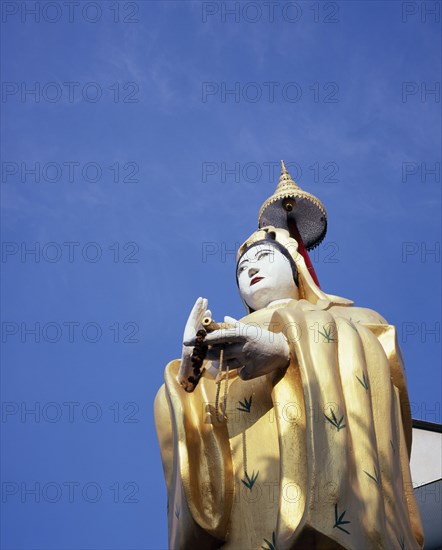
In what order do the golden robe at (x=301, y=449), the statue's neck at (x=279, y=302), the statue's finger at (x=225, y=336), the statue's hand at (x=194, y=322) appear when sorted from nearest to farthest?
the golden robe at (x=301, y=449)
the statue's finger at (x=225, y=336)
the statue's hand at (x=194, y=322)
the statue's neck at (x=279, y=302)

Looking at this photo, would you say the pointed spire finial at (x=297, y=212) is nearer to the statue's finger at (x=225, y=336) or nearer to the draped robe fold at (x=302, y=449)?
the draped robe fold at (x=302, y=449)

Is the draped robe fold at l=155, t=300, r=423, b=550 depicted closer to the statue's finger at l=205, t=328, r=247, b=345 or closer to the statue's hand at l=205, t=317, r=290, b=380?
the statue's hand at l=205, t=317, r=290, b=380

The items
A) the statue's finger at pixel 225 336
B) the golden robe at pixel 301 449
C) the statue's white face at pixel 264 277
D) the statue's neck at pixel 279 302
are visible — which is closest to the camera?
the golden robe at pixel 301 449

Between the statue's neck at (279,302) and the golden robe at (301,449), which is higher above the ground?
the statue's neck at (279,302)

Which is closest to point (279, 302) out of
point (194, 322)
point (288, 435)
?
point (194, 322)

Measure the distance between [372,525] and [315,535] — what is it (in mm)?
298

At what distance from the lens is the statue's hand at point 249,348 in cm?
586

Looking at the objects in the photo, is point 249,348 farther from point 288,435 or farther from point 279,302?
point 279,302

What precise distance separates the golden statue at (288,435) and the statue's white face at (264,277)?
44cm

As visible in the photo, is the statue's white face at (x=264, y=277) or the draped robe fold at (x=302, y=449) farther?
the statue's white face at (x=264, y=277)

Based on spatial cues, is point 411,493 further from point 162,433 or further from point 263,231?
point 263,231

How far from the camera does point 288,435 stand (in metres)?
5.75

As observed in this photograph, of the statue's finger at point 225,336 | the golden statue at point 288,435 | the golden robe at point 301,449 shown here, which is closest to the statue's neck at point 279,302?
the golden statue at point 288,435

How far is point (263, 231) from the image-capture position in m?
7.51
